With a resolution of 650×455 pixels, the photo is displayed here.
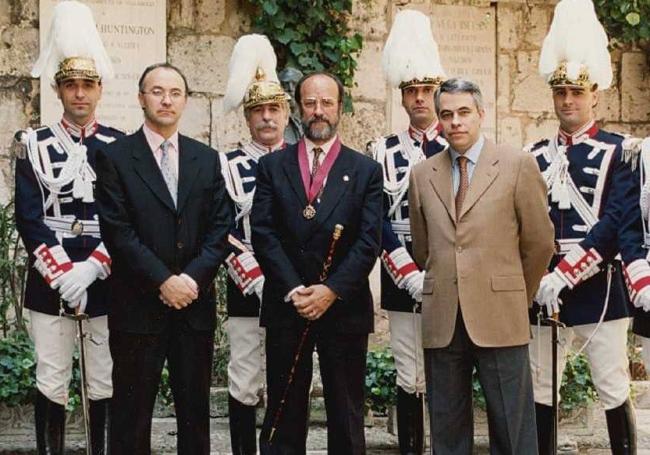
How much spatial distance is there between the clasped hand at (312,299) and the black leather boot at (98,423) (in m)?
1.19

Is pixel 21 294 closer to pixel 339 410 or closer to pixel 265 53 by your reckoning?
pixel 265 53

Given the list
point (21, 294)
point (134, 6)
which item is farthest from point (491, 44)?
point (21, 294)

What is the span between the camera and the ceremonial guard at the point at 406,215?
211 inches

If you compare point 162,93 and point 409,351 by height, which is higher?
point 162,93

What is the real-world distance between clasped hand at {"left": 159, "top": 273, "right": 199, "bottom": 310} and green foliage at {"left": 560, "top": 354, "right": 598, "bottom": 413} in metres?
2.43

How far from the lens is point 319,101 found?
4.80m

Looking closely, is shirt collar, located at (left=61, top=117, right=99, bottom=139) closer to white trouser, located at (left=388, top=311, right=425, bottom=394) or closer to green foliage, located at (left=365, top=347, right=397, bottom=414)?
white trouser, located at (left=388, top=311, right=425, bottom=394)

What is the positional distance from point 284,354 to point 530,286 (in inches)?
40.5

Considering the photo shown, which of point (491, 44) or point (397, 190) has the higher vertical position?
point (491, 44)

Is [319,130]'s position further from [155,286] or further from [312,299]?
[155,286]

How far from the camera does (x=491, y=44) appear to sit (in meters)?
8.02

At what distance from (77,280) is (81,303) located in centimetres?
17

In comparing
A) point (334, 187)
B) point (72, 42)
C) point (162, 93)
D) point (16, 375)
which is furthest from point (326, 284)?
point (16, 375)

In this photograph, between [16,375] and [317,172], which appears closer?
[317,172]
